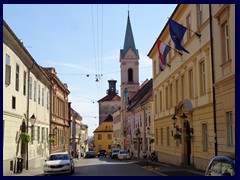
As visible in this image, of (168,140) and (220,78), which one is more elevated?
(220,78)

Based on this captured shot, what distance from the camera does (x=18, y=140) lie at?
24922 millimetres

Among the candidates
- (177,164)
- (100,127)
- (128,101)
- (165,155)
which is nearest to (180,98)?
(177,164)

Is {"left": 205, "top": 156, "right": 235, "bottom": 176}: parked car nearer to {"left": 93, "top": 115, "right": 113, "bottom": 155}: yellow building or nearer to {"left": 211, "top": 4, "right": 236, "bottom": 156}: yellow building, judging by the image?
{"left": 211, "top": 4, "right": 236, "bottom": 156}: yellow building

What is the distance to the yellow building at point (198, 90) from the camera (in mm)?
18483

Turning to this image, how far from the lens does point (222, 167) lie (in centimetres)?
1031

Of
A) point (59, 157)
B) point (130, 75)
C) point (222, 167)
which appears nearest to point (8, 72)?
point (59, 157)

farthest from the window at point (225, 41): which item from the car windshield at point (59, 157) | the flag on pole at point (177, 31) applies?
the car windshield at point (59, 157)

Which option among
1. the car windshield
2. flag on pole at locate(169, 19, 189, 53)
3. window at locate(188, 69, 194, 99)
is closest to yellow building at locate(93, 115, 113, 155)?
the car windshield

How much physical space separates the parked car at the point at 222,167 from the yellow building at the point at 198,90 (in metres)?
6.83

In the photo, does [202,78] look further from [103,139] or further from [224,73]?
[103,139]

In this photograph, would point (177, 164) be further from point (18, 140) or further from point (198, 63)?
point (18, 140)

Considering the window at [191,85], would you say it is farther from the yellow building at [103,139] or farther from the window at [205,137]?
the yellow building at [103,139]

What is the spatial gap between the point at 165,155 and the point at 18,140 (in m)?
14.0
